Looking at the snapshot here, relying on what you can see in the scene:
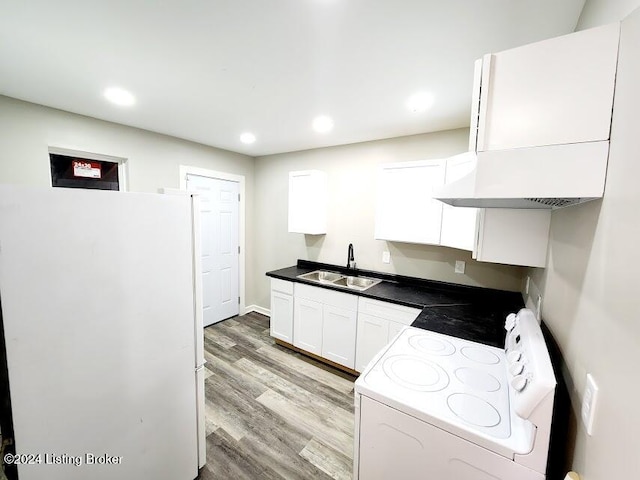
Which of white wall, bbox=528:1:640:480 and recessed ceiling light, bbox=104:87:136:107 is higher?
recessed ceiling light, bbox=104:87:136:107

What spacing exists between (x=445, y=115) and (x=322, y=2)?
1.53 metres

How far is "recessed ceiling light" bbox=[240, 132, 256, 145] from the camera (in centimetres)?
286

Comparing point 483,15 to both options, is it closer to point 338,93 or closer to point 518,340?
point 338,93

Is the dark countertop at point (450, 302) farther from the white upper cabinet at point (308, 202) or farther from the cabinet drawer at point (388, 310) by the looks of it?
the white upper cabinet at point (308, 202)

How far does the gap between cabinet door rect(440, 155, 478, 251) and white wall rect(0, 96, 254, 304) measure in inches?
110

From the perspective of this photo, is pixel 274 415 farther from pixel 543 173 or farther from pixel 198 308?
pixel 543 173

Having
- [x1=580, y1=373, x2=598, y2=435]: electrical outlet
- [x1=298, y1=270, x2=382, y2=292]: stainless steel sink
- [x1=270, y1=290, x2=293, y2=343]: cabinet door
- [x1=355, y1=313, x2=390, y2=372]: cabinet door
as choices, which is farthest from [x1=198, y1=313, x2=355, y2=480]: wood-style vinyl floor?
[x1=580, y1=373, x2=598, y2=435]: electrical outlet

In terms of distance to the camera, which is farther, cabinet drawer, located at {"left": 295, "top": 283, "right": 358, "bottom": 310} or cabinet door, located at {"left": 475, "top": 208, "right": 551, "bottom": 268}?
cabinet drawer, located at {"left": 295, "top": 283, "right": 358, "bottom": 310}

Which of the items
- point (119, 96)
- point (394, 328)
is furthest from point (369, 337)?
point (119, 96)

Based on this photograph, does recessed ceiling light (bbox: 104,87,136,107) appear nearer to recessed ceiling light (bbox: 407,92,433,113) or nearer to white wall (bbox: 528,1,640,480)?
recessed ceiling light (bbox: 407,92,433,113)

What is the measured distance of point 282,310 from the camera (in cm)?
309

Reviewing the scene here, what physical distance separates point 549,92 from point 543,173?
0.24 metres

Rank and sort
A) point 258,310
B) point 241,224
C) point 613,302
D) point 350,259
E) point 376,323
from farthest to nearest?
point 258,310
point 241,224
point 350,259
point 376,323
point 613,302

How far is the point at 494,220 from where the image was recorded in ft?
4.63
